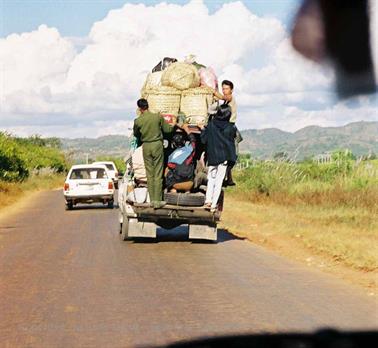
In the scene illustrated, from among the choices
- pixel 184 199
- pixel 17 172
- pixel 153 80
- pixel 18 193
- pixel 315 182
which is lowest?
pixel 18 193

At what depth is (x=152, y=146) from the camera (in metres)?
13.8

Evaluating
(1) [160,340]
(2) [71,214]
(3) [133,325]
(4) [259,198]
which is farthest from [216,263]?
(4) [259,198]

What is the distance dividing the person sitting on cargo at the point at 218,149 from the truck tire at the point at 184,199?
0.18 metres

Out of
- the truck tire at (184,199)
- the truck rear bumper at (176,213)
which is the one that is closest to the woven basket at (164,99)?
the truck tire at (184,199)

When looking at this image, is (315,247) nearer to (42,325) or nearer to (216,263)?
(216,263)

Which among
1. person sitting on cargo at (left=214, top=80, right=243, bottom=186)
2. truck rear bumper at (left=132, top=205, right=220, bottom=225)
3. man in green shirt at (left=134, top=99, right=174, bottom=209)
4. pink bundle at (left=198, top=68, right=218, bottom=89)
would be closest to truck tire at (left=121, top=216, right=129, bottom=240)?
truck rear bumper at (left=132, top=205, right=220, bottom=225)

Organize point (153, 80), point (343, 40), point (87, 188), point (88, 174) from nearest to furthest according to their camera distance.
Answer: point (343, 40), point (153, 80), point (87, 188), point (88, 174)

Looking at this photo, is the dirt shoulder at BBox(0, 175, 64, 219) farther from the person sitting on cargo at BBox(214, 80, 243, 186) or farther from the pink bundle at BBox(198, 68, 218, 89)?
the person sitting on cargo at BBox(214, 80, 243, 186)

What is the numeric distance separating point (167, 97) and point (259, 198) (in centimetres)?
1628

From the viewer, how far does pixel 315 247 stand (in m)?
Answer: 13.9

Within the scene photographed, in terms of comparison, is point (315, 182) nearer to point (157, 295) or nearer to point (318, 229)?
point (318, 229)

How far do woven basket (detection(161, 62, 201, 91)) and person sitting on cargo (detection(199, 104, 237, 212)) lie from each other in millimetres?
1368

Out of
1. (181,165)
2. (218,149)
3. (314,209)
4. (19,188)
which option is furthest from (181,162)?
(19,188)

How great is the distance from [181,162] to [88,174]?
626 inches
